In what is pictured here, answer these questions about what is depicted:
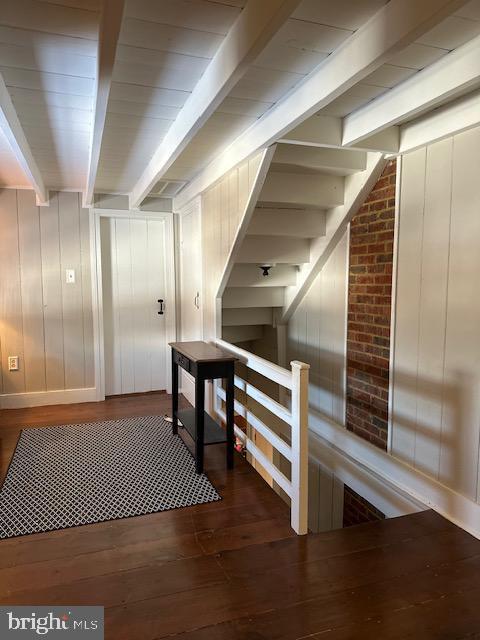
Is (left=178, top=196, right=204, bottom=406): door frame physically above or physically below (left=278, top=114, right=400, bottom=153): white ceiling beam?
below

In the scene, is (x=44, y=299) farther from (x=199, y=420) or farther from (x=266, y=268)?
(x=199, y=420)

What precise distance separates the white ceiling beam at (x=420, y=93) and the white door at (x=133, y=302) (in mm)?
2726

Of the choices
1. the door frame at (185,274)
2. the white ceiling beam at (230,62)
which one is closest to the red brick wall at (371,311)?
the white ceiling beam at (230,62)

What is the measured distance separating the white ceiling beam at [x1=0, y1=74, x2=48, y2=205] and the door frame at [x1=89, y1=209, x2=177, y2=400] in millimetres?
838

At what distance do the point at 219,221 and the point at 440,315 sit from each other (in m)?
1.72

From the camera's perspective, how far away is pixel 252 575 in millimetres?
1793

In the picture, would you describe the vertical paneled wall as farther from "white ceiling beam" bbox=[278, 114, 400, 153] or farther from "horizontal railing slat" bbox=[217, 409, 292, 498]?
"horizontal railing slat" bbox=[217, 409, 292, 498]

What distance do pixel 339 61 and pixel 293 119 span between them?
1.23 feet

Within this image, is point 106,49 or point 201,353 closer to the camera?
point 106,49

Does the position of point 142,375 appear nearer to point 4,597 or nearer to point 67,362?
point 67,362

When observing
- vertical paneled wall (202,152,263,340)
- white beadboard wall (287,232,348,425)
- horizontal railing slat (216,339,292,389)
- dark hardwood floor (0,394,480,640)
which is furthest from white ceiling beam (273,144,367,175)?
dark hardwood floor (0,394,480,640)

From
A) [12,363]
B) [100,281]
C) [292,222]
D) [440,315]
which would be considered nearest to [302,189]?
[292,222]

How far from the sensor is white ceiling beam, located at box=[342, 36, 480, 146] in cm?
160

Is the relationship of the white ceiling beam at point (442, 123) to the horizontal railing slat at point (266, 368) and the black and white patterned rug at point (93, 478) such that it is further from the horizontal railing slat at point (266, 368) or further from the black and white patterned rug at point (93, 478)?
the black and white patterned rug at point (93, 478)
